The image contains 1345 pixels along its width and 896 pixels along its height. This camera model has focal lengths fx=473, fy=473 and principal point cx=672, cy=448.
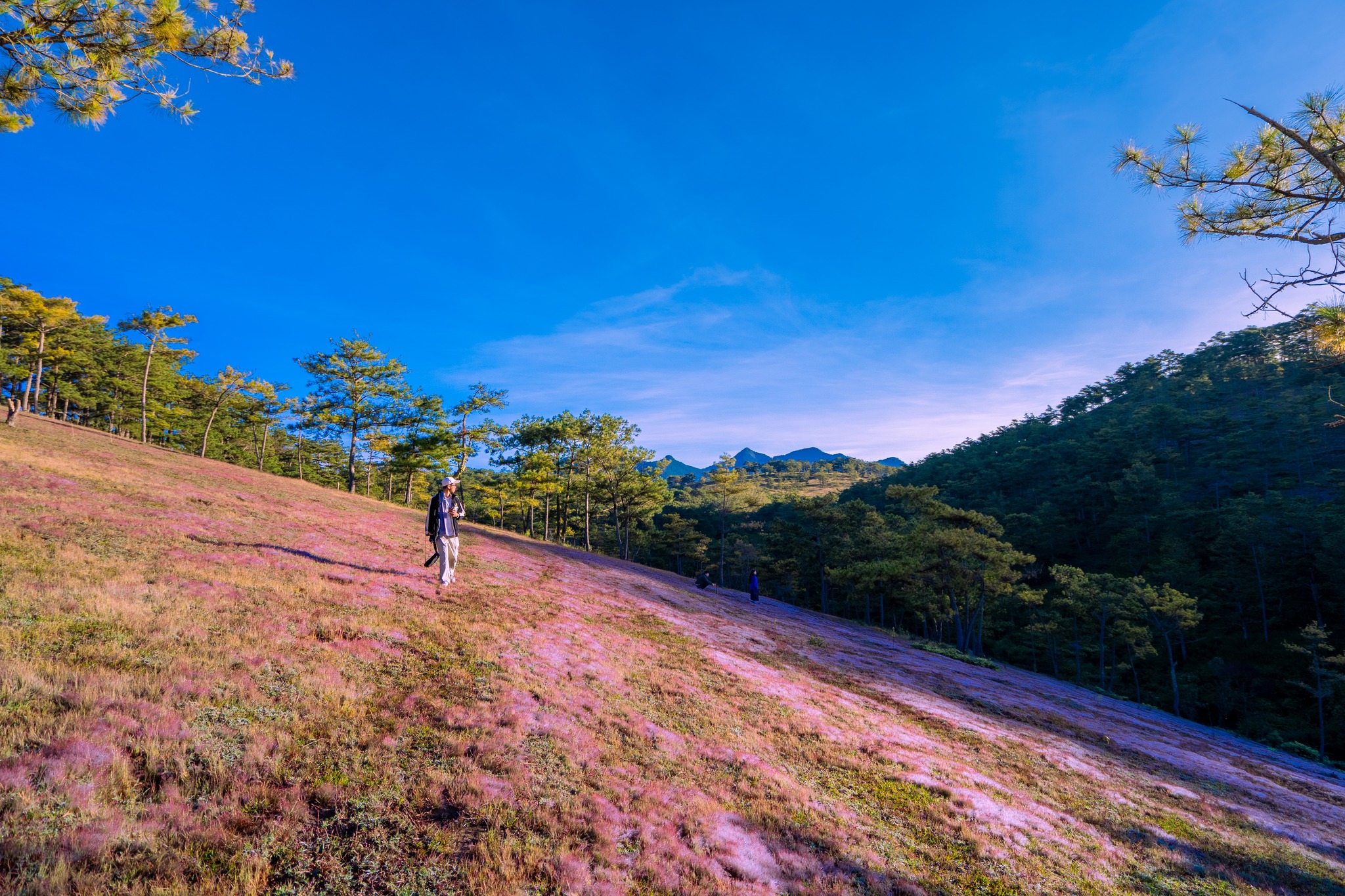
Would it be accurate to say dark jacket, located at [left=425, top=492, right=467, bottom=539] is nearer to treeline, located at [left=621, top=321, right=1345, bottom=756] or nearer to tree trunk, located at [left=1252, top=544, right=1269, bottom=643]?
treeline, located at [left=621, top=321, right=1345, bottom=756]

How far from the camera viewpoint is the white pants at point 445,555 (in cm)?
1132

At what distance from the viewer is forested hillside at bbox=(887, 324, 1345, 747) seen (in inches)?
1543

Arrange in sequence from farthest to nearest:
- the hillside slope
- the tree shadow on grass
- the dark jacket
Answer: the dark jacket → the tree shadow on grass → the hillside slope

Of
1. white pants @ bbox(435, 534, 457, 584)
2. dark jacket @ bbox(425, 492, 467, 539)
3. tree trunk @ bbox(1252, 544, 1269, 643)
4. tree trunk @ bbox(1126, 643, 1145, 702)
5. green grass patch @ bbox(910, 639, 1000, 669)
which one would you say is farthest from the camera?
tree trunk @ bbox(1252, 544, 1269, 643)

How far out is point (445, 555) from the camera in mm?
11344

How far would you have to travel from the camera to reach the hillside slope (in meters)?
3.20

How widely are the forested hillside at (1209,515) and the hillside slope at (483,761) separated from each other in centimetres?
755

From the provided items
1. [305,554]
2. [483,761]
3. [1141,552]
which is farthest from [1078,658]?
[305,554]

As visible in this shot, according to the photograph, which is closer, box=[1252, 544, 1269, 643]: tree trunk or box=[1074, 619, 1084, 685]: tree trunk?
box=[1074, 619, 1084, 685]: tree trunk

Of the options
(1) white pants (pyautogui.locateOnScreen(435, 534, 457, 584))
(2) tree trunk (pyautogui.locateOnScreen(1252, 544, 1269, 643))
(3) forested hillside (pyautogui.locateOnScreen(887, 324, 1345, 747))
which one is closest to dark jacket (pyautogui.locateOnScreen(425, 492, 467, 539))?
(1) white pants (pyautogui.locateOnScreen(435, 534, 457, 584))

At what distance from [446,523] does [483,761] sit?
754cm

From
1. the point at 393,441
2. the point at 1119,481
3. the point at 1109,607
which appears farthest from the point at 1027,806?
the point at 1119,481

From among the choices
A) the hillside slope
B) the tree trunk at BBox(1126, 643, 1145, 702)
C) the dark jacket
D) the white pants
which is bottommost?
the tree trunk at BBox(1126, 643, 1145, 702)

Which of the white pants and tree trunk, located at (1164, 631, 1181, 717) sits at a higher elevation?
the white pants
